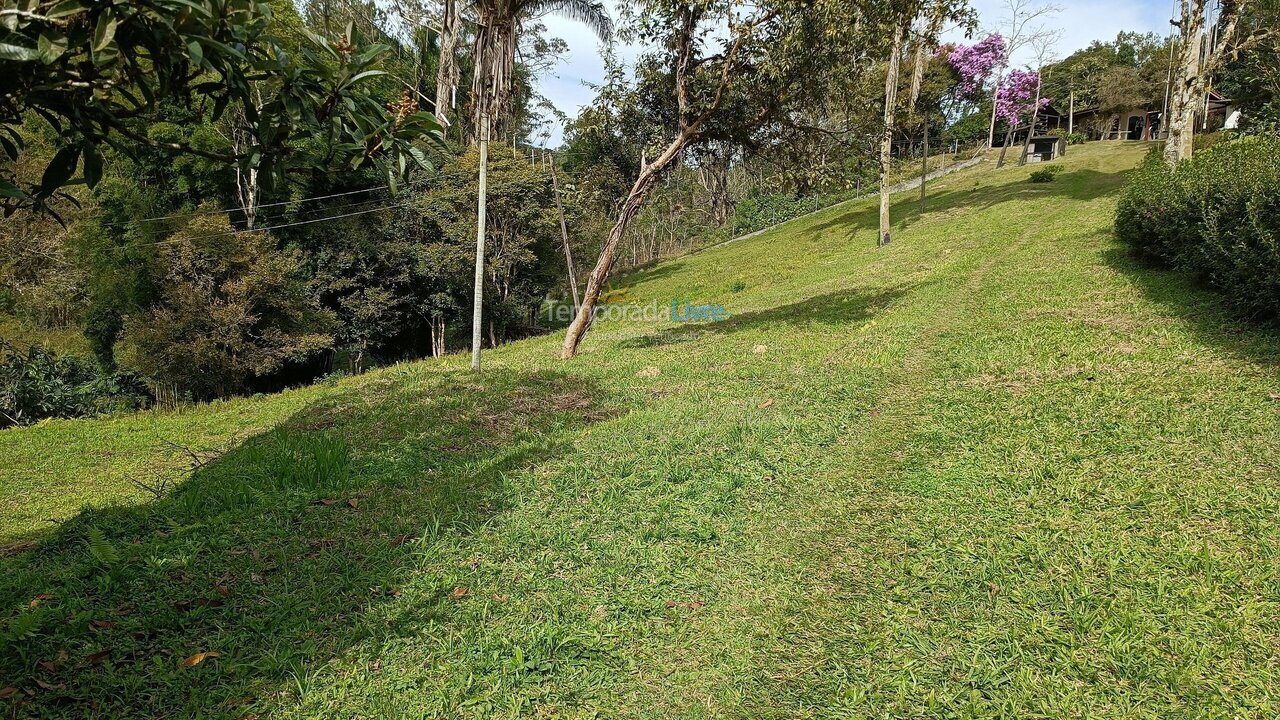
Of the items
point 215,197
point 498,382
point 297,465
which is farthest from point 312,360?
point 297,465

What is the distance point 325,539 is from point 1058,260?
12.8 metres

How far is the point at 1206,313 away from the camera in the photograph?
7.16 meters

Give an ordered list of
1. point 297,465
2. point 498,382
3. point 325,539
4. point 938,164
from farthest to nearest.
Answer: point 938,164 → point 498,382 → point 297,465 → point 325,539

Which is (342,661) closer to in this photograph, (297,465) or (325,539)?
(325,539)

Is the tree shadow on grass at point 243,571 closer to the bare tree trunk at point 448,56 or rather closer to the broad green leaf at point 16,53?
the broad green leaf at point 16,53

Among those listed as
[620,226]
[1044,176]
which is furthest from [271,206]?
[1044,176]

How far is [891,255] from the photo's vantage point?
17.0 meters

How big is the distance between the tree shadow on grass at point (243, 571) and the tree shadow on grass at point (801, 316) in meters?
6.11

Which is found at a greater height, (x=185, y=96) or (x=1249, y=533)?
(x=185, y=96)

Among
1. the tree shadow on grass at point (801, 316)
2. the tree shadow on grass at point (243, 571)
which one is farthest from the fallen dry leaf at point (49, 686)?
the tree shadow on grass at point (801, 316)

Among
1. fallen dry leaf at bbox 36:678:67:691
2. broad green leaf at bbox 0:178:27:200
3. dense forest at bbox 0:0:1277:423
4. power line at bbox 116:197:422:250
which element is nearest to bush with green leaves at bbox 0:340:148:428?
dense forest at bbox 0:0:1277:423

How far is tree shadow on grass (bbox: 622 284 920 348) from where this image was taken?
11047 mm

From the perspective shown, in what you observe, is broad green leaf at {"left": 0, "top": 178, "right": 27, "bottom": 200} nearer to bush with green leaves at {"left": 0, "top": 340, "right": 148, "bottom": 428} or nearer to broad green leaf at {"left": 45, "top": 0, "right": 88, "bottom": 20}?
broad green leaf at {"left": 45, "top": 0, "right": 88, "bottom": 20}

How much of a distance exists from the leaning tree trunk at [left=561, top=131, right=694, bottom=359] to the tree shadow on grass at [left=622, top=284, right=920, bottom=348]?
1.11 m
